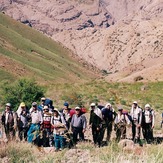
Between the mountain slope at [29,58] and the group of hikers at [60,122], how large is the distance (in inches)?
1880

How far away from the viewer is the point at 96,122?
13742 mm

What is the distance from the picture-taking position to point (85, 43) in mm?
190750

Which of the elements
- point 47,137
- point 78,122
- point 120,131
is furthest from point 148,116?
point 47,137

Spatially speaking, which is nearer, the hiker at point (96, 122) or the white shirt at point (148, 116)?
the hiker at point (96, 122)

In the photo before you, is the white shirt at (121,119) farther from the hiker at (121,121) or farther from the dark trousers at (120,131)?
the dark trousers at (120,131)

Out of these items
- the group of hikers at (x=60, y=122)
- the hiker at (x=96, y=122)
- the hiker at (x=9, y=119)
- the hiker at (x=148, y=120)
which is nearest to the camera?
the group of hikers at (x=60, y=122)

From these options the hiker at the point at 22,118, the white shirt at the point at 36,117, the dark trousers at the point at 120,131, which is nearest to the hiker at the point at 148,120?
the dark trousers at the point at 120,131

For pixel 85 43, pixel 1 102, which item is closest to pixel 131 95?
pixel 1 102

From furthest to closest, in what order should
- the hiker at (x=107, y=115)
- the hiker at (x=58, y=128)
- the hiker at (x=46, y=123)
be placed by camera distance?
the hiker at (x=107, y=115)
the hiker at (x=46, y=123)
the hiker at (x=58, y=128)

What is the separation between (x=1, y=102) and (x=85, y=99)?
27.3ft

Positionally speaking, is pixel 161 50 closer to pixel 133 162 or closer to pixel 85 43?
pixel 85 43

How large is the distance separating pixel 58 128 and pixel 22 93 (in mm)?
16395

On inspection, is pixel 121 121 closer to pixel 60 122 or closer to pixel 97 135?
pixel 97 135

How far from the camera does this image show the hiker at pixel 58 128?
12.5m
